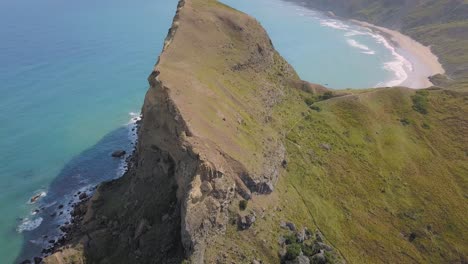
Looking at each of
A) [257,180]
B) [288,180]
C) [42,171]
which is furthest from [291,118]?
[42,171]

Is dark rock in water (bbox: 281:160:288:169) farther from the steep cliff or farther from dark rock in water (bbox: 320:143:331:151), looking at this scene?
dark rock in water (bbox: 320:143:331:151)

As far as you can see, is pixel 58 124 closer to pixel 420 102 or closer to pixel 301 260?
pixel 301 260

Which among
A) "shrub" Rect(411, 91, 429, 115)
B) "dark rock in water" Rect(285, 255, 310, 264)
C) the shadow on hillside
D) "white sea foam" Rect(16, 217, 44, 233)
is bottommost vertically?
"white sea foam" Rect(16, 217, 44, 233)

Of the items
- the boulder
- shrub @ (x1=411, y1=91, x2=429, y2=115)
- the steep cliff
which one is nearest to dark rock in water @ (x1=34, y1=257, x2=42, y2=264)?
the steep cliff

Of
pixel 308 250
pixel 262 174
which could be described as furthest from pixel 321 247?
pixel 262 174

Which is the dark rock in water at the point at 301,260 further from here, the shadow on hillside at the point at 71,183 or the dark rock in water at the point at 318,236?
the shadow on hillside at the point at 71,183

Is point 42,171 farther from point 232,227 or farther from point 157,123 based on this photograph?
point 232,227
